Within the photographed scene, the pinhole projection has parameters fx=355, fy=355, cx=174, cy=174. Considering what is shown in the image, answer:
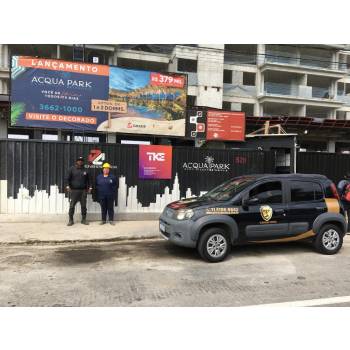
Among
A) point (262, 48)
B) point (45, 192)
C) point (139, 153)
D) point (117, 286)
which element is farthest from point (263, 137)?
point (262, 48)

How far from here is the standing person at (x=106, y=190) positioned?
33.4 ft

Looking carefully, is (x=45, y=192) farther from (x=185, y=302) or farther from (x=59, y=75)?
A: (x=185, y=302)

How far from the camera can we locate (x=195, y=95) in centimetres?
3089

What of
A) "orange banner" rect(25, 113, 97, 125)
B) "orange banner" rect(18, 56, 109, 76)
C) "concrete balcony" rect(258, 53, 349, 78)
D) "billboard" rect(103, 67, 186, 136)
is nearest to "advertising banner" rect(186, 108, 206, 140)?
"billboard" rect(103, 67, 186, 136)

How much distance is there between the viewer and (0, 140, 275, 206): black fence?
10.4 m

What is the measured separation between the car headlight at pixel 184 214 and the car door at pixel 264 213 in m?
1.01

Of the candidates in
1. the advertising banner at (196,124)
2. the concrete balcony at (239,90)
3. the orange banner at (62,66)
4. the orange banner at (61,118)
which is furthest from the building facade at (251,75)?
the orange banner at (61,118)

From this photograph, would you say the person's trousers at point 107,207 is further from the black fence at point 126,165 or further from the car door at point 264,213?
the car door at point 264,213

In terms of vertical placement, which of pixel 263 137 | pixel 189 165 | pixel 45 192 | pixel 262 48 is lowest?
pixel 45 192

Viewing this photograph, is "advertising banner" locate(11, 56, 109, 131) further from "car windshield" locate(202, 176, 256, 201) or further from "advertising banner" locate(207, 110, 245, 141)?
"car windshield" locate(202, 176, 256, 201)

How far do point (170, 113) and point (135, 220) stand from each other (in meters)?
4.51

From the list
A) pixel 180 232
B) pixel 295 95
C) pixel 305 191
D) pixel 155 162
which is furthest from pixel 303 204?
pixel 295 95

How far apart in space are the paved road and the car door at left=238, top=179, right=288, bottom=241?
54 cm

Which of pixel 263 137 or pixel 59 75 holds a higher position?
pixel 59 75
